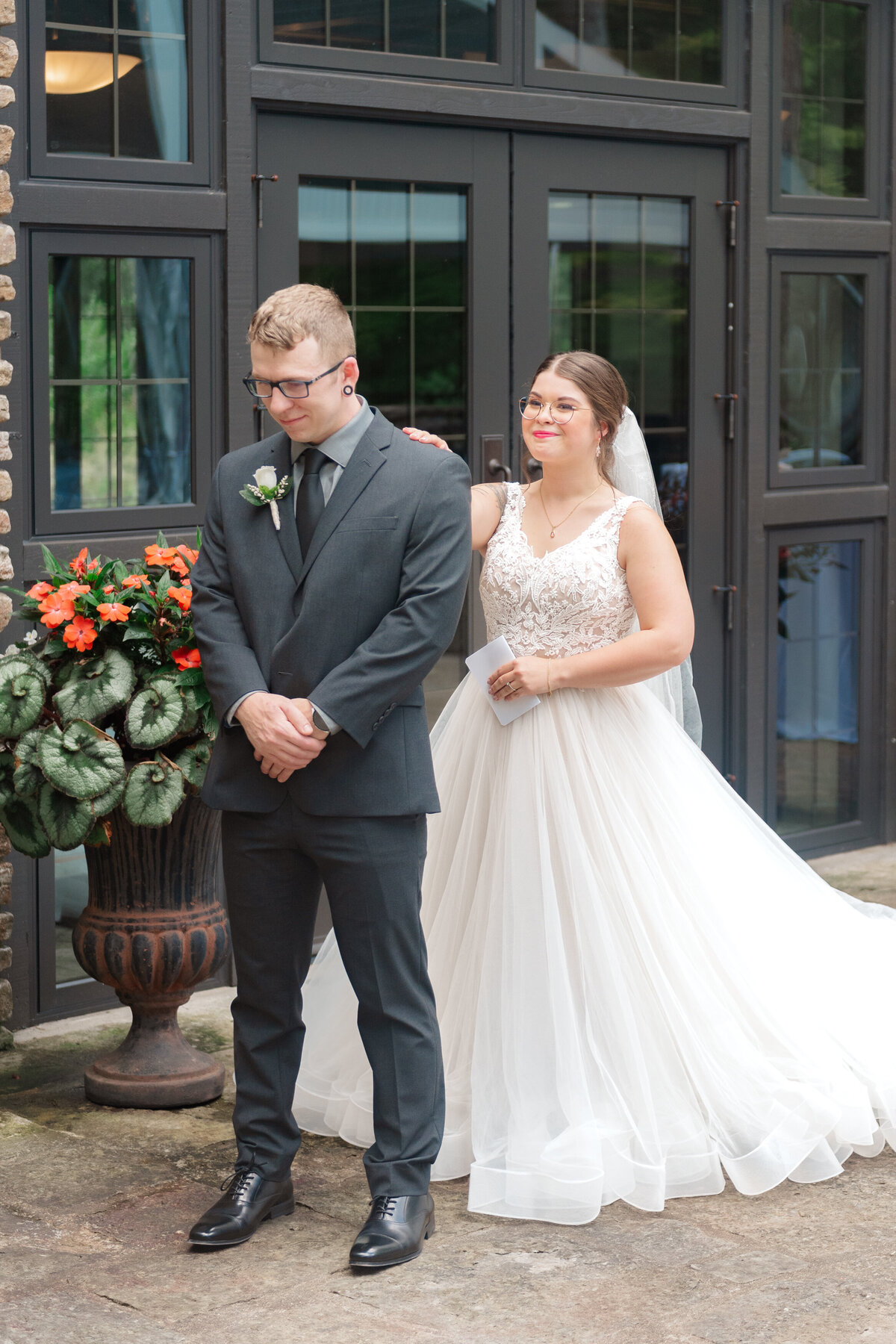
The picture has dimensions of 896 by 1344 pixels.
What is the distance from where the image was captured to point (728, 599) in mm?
5797

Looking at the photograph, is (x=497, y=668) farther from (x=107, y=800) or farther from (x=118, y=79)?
(x=118, y=79)

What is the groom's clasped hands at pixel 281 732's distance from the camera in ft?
9.70

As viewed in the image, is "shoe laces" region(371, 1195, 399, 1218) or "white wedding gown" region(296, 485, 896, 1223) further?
"white wedding gown" region(296, 485, 896, 1223)

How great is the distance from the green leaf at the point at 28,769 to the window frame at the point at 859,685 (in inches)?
120

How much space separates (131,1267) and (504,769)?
1266mm

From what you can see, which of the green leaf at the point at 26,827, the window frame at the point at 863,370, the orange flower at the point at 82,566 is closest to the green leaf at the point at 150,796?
the green leaf at the point at 26,827

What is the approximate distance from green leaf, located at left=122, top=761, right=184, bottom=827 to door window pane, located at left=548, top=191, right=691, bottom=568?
7.50ft

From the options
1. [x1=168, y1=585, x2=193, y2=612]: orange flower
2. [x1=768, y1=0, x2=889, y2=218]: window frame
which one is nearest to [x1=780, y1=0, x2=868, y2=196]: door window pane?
[x1=768, y1=0, x2=889, y2=218]: window frame

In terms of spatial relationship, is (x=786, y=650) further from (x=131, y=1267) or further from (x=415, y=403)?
(x=131, y=1267)

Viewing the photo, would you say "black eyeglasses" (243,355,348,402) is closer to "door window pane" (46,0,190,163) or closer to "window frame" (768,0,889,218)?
"door window pane" (46,0,190,163)

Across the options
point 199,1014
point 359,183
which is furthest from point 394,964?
point 359,183

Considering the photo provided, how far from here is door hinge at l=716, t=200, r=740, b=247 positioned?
564 centimetres

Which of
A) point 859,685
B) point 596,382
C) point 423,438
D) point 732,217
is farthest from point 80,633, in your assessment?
point 859,685

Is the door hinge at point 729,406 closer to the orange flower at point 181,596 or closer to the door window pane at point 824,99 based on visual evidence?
the door window pane at point 824,99
